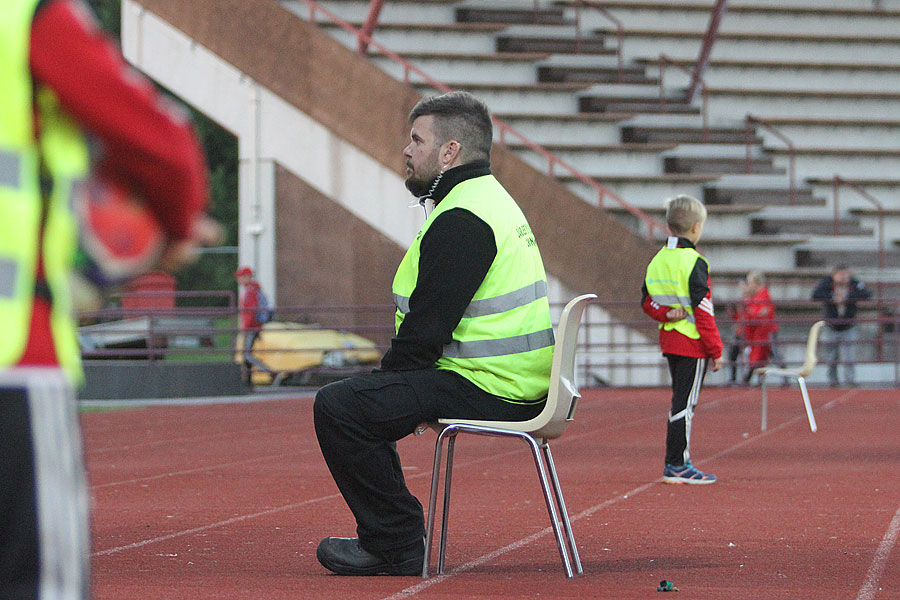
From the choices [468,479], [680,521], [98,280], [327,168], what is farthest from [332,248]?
[98,280]

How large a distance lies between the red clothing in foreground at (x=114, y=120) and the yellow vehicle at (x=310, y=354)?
56.3 feet

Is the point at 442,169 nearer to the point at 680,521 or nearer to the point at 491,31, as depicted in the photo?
the point at 680,521

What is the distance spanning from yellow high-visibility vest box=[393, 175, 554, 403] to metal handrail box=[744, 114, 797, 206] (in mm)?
18984

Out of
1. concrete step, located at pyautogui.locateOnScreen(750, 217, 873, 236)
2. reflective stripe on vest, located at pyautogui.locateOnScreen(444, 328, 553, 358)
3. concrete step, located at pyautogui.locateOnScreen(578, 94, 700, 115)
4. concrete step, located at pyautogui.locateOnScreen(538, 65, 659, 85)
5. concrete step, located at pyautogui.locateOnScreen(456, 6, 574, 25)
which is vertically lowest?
reflective stripe on vest, located at pyautogui.locateOnScreen(444, 328, 553, 358)

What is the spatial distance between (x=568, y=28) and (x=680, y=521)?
19.7 m

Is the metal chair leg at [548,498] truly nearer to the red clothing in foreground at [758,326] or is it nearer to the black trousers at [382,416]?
the black trousers at [382,416]

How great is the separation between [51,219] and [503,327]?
2870 millimetres

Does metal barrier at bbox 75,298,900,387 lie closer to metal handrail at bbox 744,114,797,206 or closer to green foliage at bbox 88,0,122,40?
metal handrail at bbox 744,114,797,206

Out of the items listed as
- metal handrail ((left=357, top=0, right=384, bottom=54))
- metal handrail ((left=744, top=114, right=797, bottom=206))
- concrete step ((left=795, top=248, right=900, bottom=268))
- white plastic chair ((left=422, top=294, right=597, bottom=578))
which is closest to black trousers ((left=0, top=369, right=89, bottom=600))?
white plastic chair ((left=422, top=294, right=597, bottom=578))

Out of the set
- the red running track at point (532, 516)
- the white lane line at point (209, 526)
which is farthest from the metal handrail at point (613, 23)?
the white lane line at point (209, 526)

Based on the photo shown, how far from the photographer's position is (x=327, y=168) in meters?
22.4

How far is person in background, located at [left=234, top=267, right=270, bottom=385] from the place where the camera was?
62.6ft

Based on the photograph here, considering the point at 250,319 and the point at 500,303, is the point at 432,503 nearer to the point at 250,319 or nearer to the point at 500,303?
the point at 500,303

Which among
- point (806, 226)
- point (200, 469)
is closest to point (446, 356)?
point (200, 469)
